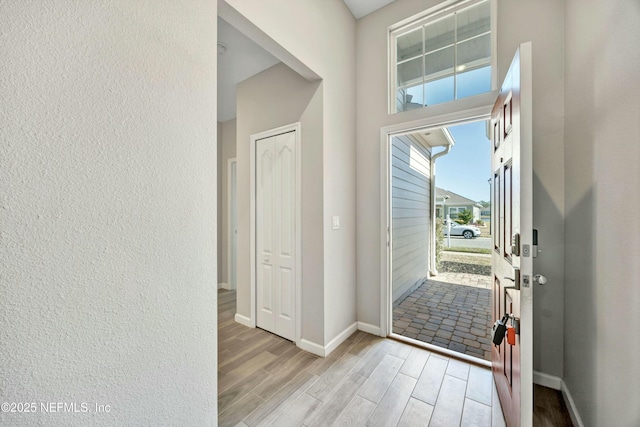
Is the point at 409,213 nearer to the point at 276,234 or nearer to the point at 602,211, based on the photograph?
the point at 276,234

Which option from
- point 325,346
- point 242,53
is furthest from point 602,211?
point 242,53

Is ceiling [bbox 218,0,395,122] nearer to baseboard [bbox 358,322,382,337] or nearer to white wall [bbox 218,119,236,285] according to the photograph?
white wall [bbox 218,119,236,285]

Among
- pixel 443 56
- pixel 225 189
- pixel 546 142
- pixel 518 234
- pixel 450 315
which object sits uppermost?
pixel 443 56

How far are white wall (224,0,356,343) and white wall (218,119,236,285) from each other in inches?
63.8

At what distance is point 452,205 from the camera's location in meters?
6.55

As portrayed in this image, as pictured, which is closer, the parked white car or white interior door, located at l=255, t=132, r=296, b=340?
white interior door, located at l=255, t=132, r=296, b=340

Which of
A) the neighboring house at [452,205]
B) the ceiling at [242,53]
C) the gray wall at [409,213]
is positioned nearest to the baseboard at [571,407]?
the gray wall at [409,213]

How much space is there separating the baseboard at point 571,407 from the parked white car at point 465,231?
20.3 ft

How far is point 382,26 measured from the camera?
8.13 feet

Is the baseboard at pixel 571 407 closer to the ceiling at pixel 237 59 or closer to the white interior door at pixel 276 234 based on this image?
the white interior door at pixel 276 234

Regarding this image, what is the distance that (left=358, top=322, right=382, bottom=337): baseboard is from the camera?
2.49m

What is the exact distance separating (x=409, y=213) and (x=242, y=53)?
10.9 ft

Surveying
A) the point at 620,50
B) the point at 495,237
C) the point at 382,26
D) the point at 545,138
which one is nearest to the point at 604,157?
the point at 620,50

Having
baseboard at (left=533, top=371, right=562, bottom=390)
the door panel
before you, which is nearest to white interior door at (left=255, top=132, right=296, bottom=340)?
the door panel
